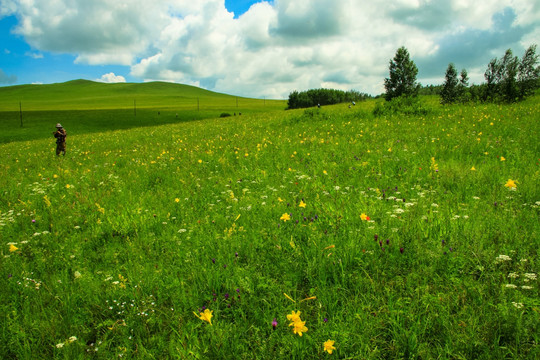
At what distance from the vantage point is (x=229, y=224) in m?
3.85

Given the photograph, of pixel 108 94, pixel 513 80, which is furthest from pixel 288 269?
pixel 108 94

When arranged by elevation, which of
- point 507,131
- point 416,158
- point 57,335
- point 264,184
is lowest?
point 57,335

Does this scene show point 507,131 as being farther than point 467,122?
No

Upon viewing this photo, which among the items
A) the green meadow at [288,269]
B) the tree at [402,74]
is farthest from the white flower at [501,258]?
the tree at [402,74]

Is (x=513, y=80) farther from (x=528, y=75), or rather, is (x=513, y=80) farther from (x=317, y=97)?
(x=317, y=97)

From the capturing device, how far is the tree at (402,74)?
1961 inches

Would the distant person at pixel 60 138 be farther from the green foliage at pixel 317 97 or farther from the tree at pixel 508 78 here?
the green foliage at pixel 317 97

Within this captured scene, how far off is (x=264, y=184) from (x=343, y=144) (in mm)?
3764

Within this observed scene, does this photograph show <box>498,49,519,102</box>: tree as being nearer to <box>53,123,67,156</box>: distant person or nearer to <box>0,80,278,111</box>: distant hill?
<box>53,123,67,156</box>: distant person

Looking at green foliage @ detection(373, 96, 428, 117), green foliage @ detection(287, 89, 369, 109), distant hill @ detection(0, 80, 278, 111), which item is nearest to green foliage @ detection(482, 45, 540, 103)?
green foliage @ detection(373, 96, 428, 117)

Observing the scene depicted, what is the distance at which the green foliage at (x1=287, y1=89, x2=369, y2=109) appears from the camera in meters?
105

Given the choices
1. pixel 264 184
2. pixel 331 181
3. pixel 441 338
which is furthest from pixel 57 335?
pixel 331 181

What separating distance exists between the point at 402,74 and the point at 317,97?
6300 centimetres

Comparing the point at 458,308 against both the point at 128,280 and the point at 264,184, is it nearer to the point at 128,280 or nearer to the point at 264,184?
the point at 128,280
